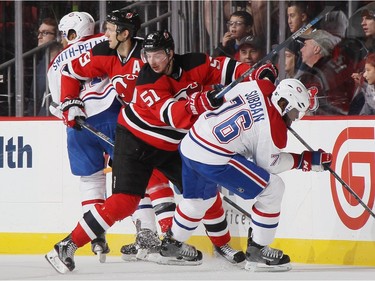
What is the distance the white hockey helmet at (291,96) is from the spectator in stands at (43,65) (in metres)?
2.14

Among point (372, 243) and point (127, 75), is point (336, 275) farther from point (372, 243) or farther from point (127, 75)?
point (127, 75)

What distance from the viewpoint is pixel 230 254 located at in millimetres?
5426

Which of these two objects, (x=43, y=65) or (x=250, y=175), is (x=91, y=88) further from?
(x=43, y=65)

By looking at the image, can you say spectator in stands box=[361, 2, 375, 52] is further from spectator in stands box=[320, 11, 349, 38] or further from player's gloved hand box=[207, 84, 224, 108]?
player's gloved hand box=[207, 84, 224, 108]

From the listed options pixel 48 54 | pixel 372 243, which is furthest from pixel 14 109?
pixel 372 243

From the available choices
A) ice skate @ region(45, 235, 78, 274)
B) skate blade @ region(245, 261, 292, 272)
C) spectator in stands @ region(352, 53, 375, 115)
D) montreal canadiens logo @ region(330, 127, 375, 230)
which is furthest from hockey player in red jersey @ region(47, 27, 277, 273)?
spectator in stands @ region(352, 53, 375, 115)

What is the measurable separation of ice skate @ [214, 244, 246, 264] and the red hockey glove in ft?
2.52

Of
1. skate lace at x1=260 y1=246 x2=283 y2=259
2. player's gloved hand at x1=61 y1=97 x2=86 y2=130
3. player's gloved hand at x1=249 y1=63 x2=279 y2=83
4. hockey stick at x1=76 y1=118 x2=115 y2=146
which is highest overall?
player's gloved hand at x1=249 y1=63 x2=279 y2=83

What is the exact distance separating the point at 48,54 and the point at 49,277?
2.16 meters

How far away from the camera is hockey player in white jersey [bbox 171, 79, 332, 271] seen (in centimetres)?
489

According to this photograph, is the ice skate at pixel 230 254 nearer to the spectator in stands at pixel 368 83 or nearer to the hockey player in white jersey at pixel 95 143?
the hockey player in white jersey at pixel 95 143

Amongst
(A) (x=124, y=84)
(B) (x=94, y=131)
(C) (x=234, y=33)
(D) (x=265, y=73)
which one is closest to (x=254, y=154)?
(D) (x=265, y=73)

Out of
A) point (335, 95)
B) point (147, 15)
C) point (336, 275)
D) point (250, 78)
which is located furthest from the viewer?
point (147, 15)

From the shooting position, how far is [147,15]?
675cm
